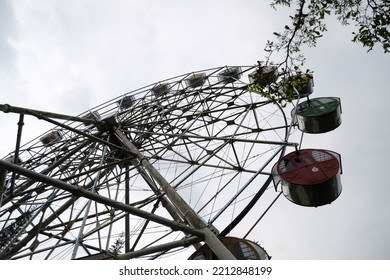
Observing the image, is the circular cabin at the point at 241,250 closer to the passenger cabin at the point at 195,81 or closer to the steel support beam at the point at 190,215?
the steel support beam at the point at 190,215

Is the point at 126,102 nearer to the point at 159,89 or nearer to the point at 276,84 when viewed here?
the point at 159,89

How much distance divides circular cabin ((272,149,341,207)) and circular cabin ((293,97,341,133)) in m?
2.83

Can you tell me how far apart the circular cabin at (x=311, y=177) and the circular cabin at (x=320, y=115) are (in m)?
2.83

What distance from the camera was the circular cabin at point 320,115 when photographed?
1384 centimetres

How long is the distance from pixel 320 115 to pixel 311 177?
165 inches

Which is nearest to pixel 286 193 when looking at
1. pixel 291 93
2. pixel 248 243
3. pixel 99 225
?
pixel 248 243

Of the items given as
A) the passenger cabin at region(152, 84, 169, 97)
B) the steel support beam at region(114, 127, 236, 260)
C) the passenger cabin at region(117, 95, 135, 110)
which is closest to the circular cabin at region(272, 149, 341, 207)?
the steel support beam at region(114, 127, 236, 260)

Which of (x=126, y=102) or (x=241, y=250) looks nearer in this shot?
(x=241, y=250)

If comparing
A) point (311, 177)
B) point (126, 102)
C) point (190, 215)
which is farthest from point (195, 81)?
point (190, 215)

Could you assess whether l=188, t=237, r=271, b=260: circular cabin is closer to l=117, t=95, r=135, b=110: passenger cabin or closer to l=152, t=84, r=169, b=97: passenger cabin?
l=152, t=84, r=169, b=97: passenger cabin

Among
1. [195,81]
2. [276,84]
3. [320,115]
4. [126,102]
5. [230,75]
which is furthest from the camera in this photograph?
[126,102]

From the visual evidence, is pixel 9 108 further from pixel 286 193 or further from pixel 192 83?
pixel 192 83

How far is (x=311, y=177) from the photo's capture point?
33.9 ft

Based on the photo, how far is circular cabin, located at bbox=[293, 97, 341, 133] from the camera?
13.8m
